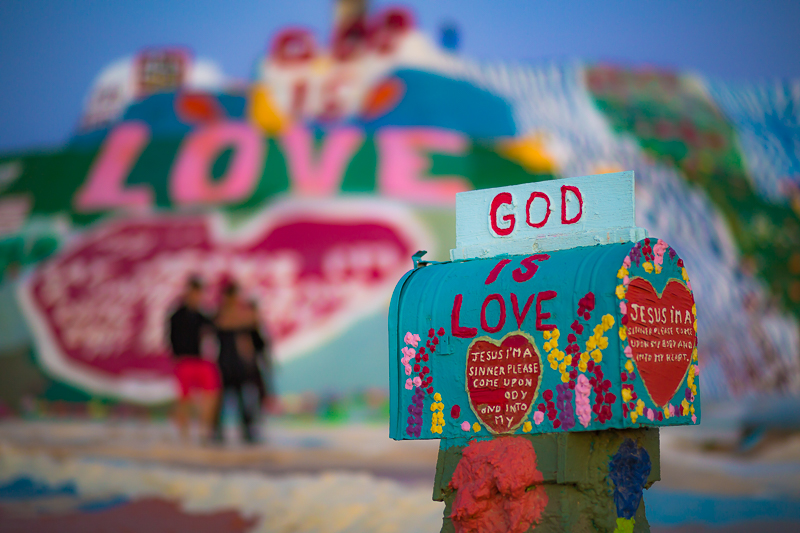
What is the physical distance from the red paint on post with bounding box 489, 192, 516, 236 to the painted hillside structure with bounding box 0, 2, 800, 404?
28.1 feet

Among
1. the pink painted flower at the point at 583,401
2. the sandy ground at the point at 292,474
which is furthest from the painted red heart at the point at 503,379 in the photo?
the sandy ground at the point at 292,474

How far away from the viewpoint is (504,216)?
3713 mm

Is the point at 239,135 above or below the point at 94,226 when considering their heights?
above

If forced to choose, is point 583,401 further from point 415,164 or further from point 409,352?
point 415,164

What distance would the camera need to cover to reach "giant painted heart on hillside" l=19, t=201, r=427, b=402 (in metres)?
12.7

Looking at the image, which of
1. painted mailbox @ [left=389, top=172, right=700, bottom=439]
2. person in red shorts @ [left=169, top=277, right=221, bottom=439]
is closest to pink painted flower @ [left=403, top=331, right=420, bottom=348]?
painted mailbox @ [left=389, top=172, right=700, bottom=439]

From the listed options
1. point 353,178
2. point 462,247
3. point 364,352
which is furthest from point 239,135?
point 462,247

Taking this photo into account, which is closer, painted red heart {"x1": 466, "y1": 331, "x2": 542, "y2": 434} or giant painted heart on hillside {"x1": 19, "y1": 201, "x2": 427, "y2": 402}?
painted red heart {"x1": 466, "y1": 331, "x2": 542, "y2": 434}

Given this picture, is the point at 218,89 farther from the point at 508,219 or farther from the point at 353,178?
the point at 508,219

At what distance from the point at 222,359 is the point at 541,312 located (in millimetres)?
7412

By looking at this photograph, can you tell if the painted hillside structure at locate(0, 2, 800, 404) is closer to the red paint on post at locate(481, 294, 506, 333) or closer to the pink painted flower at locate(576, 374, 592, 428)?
the red paint on post at locate(481, 294, 506, 333)

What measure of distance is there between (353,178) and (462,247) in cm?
984

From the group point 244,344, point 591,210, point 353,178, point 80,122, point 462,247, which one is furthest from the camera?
point 80,122

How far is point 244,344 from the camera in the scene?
409 inches
